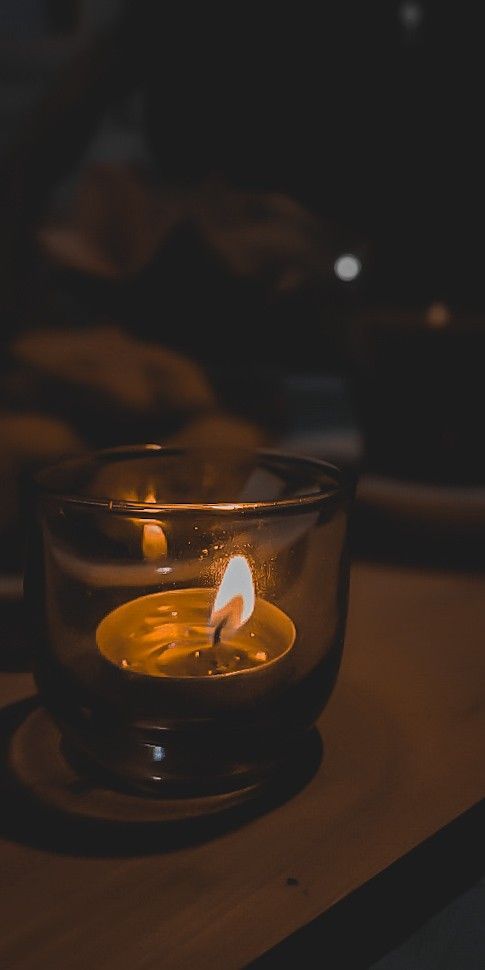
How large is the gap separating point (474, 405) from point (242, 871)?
0.37m

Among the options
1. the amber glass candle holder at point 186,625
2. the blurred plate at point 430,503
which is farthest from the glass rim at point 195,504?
the blurred plate at point 430,503

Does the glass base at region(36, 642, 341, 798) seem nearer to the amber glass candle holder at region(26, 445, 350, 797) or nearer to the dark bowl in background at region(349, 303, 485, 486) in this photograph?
the amber glass candle holder at region(26, 445, 350, 797)

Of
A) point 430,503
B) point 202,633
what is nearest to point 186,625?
point 202,633

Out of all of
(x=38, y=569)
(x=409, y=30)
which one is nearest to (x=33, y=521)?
(x=38, y=569)

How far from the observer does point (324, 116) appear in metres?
1.49

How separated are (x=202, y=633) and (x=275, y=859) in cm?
8

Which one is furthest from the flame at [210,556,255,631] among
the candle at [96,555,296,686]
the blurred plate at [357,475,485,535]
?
the blurred plate at [357,475,485,535]

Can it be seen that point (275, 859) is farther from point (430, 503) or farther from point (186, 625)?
point (430, 503)

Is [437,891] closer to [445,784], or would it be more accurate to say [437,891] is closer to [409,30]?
[445,784]

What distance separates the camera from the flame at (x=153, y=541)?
0.28 meters

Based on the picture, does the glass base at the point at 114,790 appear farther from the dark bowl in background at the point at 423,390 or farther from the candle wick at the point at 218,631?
the dark bowl in background at the point at 423,390

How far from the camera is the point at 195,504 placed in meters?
0.26

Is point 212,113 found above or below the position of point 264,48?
below

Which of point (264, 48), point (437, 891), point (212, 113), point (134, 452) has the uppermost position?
point (264, 48)
